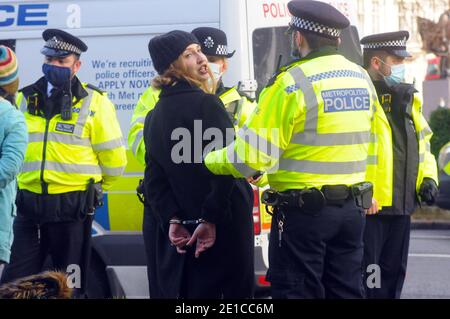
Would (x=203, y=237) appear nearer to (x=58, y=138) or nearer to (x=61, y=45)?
(x=58, y=138)

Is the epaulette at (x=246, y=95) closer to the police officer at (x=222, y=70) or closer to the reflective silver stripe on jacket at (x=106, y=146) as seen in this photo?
the police officer at (x=222, y=70)

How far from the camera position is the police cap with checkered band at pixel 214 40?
662 centimetres

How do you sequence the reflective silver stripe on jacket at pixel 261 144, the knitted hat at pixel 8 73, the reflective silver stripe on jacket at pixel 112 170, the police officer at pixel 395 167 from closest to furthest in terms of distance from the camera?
the reflective silver stripe on jacket at pixel 261 144 < the knitted hat at pixel 8 73 < the police officer at pixel 395 167 < the reflective silver stripe on jacket at pixel 112 170

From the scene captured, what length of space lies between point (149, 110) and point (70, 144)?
1.81 ft

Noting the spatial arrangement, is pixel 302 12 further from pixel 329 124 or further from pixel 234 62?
pixel 234 62

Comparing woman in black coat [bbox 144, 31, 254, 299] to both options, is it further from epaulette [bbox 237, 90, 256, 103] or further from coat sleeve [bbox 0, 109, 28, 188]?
epaulette [bbox 237, 90, 256, 103]

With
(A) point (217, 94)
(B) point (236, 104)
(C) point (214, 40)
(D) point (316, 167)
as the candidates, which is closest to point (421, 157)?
(B) point (236, 104)

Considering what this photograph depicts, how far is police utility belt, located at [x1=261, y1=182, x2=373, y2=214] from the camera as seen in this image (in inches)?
186

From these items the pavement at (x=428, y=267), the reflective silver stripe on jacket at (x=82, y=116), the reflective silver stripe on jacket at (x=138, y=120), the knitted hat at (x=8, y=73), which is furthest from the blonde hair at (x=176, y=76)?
the pavement at (x=428, y=267)

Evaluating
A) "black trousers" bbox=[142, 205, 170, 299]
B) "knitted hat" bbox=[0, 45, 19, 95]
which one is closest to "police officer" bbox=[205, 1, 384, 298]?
"black trousers" bbox=[142, 205, 170, 299]

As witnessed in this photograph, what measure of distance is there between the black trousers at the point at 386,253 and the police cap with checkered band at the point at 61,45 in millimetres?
2092

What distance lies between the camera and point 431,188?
649 centimetres

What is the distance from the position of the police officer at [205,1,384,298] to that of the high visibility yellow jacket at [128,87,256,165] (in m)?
1.79

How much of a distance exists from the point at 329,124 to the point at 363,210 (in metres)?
0.47
